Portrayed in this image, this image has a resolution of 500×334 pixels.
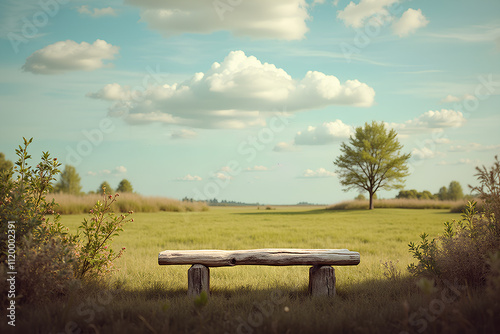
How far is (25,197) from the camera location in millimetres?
5383

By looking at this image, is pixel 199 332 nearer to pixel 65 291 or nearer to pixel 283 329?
pixel 283 329

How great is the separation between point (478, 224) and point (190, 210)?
93.3ft

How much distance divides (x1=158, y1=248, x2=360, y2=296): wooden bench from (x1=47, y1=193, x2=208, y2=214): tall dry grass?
19.8m

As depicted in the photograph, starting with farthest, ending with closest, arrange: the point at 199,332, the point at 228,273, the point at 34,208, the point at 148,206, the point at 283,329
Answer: the point at 148,206 < the point at 228,273 < the point at 34,208 < the point at 283,329 < the point at 199,332

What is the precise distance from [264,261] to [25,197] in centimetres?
383

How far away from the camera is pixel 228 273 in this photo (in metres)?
7.09

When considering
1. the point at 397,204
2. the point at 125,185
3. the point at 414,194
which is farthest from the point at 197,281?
the point at 414,194

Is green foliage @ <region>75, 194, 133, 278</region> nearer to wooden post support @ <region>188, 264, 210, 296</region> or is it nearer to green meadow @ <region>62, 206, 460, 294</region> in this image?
green meadow @ <region>62, 206, 460, 294</region>

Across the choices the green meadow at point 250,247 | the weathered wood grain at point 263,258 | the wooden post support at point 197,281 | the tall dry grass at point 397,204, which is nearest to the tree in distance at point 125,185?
the tall dry grass at point 397,204

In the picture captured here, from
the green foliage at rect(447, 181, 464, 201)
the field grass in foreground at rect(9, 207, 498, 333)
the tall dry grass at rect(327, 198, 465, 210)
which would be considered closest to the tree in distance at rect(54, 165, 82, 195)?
the tall dry grass at rect(327, 198, 465, 210)

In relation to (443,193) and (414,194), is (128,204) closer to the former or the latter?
(414,194)

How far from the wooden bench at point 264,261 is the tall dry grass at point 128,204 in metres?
19.8

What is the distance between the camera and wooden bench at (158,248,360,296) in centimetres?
525

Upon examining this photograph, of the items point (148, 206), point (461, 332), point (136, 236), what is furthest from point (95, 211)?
point (148, 206)
